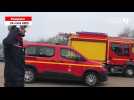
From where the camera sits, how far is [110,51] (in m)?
19.4

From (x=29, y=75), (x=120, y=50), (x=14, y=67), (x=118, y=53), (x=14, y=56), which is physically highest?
(x=14, y=56)

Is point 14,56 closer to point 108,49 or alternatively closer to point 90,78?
point 90,78

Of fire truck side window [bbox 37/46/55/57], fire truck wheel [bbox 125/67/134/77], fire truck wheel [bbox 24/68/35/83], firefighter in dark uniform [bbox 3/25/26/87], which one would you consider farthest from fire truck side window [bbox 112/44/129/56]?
firefighter in dark uniform [bbox 3/25/26/87]

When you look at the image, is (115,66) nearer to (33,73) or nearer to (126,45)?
(126,45)

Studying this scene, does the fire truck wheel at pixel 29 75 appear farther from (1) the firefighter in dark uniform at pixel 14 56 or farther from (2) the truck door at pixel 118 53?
(1) the firefighter in dark uniform at pixel 14 56

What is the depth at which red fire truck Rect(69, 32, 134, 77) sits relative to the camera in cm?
1894

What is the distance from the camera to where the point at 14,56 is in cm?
470

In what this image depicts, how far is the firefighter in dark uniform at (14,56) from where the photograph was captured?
A: 4695mm

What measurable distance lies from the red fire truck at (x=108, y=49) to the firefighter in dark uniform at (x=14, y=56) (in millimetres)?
14000

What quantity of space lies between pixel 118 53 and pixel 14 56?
15227 mm

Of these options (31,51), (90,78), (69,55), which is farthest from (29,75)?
(90,78)

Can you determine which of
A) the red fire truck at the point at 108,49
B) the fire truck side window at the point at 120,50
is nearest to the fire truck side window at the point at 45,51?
the red fire truck at the point at 108,49

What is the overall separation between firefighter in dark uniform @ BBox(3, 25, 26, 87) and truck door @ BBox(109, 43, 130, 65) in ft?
48.5
